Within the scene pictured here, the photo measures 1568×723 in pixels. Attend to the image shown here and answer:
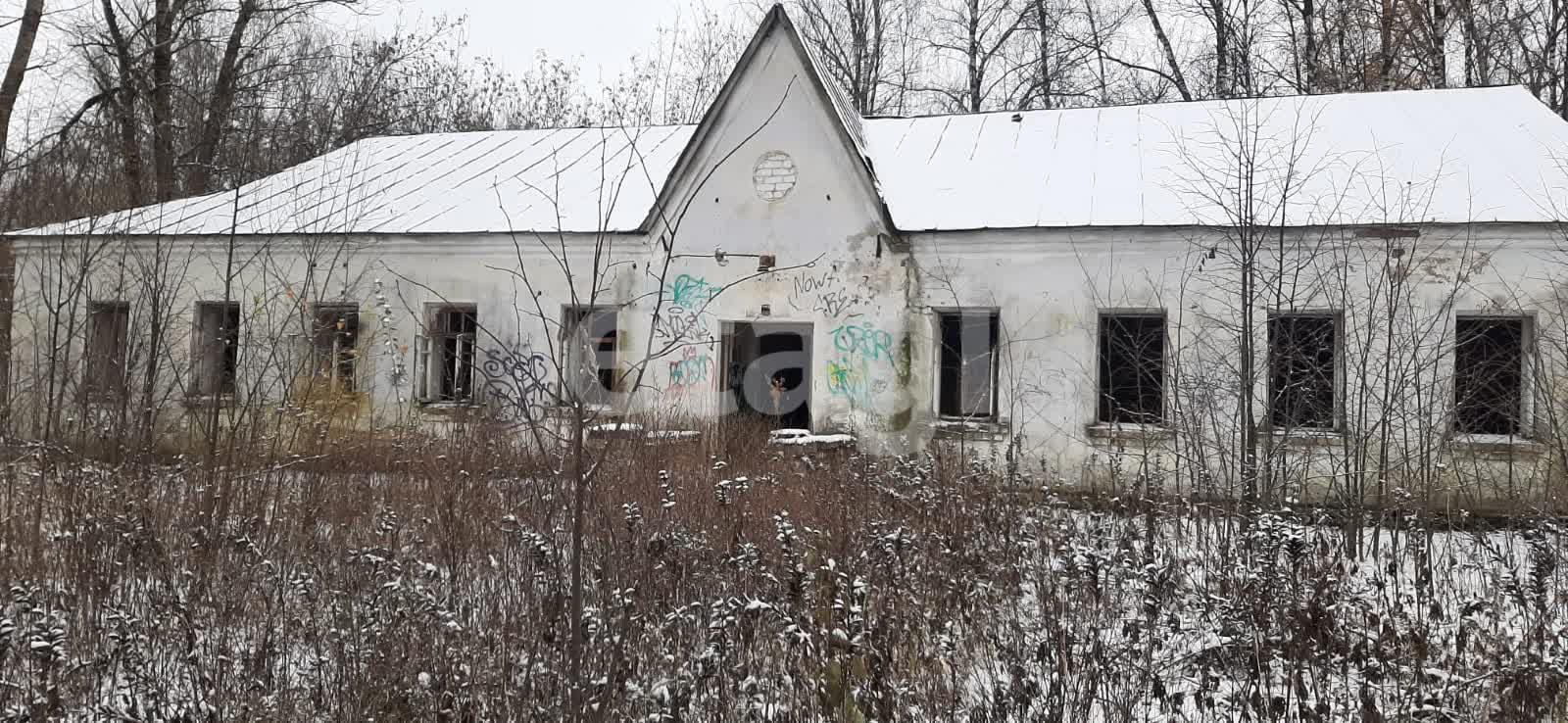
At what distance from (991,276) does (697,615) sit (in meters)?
7.84

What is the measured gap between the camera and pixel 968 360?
1200 cm

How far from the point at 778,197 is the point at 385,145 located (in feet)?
28.5

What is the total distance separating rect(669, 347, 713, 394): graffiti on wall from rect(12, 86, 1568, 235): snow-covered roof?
1.81 m

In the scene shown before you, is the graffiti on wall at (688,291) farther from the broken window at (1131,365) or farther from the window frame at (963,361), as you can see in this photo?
the broken window at (1131,365)

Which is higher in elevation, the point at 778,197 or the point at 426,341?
the point at 778,197

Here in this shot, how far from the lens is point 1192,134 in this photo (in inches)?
509

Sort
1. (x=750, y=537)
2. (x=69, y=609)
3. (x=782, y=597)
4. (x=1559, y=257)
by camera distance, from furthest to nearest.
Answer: (x=1559, y=257) < (x=750, y=537) < (x=782, y=597) < (x=69, y=609)

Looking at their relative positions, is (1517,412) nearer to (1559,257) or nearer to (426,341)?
(1559,257)

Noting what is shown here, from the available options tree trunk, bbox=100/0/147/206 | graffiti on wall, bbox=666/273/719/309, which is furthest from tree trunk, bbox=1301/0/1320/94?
tree trunk, bbox=100/0/147/206

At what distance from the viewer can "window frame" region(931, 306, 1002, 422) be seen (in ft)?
38.5

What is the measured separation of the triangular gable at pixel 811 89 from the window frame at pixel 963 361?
45.7 inches

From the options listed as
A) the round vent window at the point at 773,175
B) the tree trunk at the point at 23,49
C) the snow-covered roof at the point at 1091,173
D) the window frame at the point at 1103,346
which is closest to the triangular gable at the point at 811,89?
the snow-covered roof at the point at 1091,173

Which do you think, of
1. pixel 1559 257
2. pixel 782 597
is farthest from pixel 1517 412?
pixel 782 597

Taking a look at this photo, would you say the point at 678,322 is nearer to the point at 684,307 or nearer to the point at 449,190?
the point at 684,307
